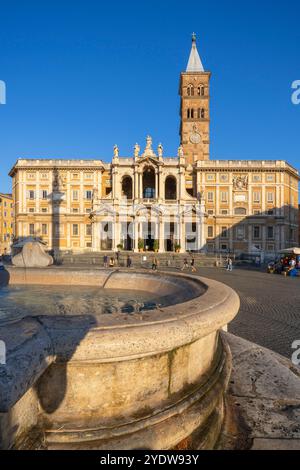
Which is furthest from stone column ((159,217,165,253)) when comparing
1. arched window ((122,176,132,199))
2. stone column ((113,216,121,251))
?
arched window ((122,176,132,199))

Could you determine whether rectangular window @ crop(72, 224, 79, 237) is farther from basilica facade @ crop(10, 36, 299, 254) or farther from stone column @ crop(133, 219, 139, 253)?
stone column @ crop(133, 219, 139, 253)

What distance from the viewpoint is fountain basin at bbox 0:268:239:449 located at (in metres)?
1.66

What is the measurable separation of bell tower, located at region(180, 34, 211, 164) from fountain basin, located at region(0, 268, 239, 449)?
178ft

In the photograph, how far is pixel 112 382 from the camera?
1.91 metres

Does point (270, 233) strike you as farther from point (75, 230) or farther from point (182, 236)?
point (75, 230)

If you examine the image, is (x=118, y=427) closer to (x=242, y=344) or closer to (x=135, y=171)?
(x=242, y=344)

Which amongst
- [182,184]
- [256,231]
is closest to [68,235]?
[182,184]

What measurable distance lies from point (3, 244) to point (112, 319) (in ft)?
219

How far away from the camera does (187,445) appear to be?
6.62ft

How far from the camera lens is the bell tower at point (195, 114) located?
5438 cm

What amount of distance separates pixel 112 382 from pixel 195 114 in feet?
194

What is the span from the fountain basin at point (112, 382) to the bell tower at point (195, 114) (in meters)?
54.3

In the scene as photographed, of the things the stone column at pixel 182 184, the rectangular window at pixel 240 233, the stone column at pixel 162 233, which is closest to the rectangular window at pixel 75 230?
the stone column at pixel 162 233

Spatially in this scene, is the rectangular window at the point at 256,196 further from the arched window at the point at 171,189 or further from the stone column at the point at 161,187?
the stone column at the point at 161,187
